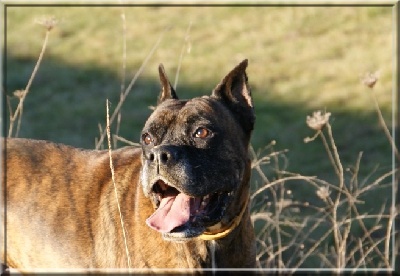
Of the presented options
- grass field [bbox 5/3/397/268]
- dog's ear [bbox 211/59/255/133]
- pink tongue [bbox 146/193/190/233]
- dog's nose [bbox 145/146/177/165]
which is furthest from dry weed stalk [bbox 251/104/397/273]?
dog's nose [bbox 145/146/177/165]

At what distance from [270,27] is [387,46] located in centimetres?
160

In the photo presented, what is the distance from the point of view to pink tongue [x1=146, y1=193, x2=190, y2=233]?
4.80m

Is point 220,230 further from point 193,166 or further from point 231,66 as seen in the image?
point 231,66

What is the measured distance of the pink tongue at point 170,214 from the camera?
15.8ft

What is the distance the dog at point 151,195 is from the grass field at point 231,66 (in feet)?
17.1

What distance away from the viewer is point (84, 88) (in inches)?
507

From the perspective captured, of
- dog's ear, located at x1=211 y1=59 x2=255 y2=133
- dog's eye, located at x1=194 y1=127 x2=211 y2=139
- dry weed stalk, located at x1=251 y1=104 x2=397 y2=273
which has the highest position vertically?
dog's ear, located at x1=211 y1=59 x2=255 y2=133

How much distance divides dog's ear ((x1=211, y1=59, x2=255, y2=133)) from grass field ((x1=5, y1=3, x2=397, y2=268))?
17.6 feet

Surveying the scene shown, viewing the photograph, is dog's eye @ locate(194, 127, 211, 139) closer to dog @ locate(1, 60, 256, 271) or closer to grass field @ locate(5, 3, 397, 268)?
dog @ locate(1, 60, 256, 271)

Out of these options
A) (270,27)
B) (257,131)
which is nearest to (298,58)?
(270,27)

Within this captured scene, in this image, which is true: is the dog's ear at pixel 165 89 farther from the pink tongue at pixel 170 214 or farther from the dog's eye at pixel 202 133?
the pink tongue at pixel 170 214

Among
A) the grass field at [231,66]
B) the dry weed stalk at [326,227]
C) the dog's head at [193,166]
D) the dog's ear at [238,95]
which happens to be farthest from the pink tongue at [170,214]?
the grass field at [231,66]

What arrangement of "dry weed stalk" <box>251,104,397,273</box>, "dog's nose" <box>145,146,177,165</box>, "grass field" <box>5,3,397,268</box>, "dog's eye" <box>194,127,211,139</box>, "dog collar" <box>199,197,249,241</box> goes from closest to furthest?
1. "dog's nose" <box>145,146,177,165</box>
2. "dog's eye" <box>194,127,211,139</box>
3. "dog collar" <box>199,197,249,241</box>
4. "dry weed stalk" <box>251,104,397,273</box>
5. "grass field" <box>5,3,397,268</box>

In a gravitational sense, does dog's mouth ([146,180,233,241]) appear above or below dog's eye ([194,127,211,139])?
below
